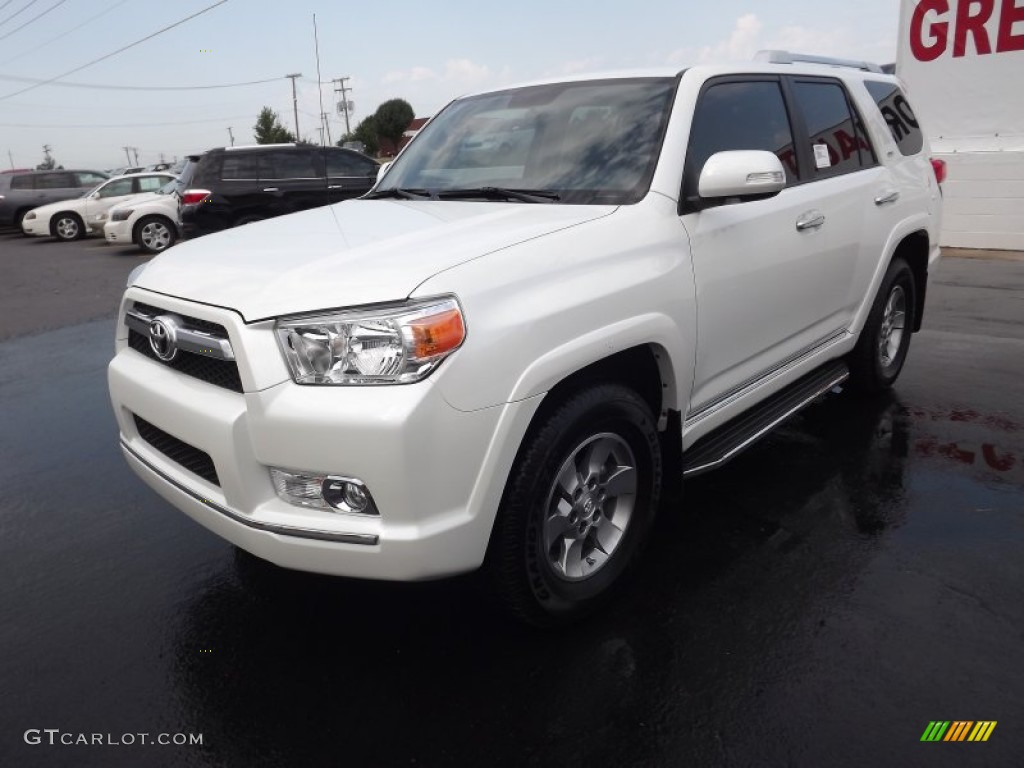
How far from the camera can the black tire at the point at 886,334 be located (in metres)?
4.55

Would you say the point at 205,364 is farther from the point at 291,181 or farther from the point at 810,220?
the point at 291,181

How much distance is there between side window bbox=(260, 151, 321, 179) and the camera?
41.7 feet

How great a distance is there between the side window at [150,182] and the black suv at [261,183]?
7773 millimetres

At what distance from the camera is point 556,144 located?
330cm

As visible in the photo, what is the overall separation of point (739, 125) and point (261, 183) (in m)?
10.6

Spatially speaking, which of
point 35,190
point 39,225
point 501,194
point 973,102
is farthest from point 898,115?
point 35,190

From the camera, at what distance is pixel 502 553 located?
2.39 meters

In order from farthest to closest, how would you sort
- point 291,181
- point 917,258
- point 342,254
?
point 291,181 → point 917,258 → point 342,254

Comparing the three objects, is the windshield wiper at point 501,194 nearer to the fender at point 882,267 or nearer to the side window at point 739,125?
the side window at point 739,125

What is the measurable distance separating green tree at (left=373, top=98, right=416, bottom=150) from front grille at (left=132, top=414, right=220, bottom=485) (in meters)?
78.8

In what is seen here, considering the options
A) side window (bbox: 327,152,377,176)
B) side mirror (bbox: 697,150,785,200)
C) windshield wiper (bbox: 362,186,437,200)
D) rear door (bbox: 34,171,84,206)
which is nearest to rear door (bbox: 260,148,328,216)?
side window (bbox: 327,152,377,176)

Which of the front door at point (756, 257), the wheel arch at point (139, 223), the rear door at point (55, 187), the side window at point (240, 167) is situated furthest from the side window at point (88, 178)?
the front door at point (756, 257)

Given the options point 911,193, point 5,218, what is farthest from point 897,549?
point 5,218

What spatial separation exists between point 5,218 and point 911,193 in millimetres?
24117
